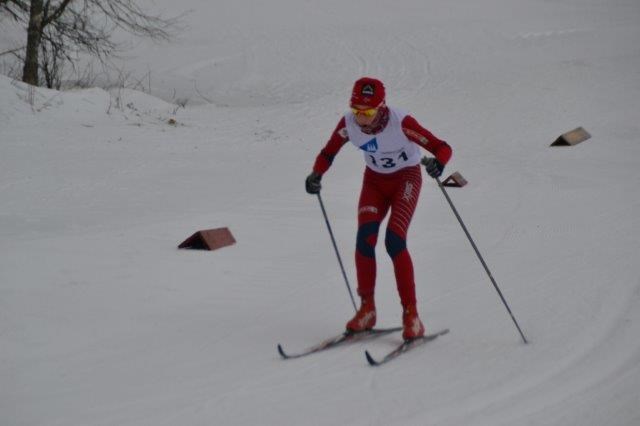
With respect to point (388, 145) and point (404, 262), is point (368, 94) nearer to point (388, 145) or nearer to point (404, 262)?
point (388, 145)

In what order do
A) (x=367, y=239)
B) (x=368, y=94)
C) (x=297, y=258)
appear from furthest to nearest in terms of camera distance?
(x=297, y=258)
(x=367, y=239)
(x=368, y=94)

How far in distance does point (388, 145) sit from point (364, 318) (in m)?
1.17

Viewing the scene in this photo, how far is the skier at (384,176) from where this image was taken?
480 centimetres

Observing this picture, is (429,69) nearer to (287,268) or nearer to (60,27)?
(60,27)

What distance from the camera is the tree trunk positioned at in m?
13.7

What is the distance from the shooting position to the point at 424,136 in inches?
192

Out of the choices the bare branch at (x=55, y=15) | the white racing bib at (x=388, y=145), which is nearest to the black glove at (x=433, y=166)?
the white racing bib at (x=388, y=145)

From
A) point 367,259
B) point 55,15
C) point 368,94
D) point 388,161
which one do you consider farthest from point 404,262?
point 55,15

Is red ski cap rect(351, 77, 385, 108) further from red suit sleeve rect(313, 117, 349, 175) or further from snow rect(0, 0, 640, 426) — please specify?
snow rect(0, 0, 640, 426)

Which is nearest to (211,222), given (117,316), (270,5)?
(117,316)

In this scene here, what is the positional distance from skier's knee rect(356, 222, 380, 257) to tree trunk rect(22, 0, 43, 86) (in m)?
10.8

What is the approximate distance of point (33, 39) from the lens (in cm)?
1376

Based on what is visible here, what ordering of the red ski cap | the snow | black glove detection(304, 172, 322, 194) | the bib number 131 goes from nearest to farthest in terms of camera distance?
the snow < the red ski cap < the bib number 131 < black glove detection(304, 172, 322, 194)

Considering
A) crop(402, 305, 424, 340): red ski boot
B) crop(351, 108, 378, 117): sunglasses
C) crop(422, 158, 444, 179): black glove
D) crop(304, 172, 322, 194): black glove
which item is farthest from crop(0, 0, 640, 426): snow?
crop(351, 108, 378, 117): sunglasses
